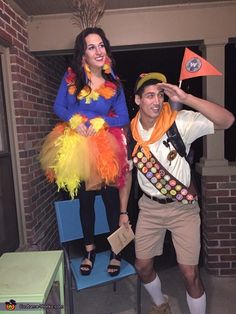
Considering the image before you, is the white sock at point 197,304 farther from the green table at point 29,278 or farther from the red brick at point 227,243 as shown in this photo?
the red brick at point 227,243

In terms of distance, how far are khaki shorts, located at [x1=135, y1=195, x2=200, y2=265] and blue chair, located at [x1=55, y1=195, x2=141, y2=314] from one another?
0.94 feet

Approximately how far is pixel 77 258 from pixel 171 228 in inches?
38.6

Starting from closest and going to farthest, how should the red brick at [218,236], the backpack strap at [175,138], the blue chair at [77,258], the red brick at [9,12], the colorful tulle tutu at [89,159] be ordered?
1. the backpack strap at [175,138]
2. the colorful tulle tutu at [89,159]
3. the blue chair at [77,258]
4. the red brick at [9,12]
5. the red brick at [218,236]

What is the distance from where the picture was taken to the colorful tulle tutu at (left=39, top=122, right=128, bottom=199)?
2.37m

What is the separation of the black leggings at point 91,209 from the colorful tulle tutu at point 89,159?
6.2 inches

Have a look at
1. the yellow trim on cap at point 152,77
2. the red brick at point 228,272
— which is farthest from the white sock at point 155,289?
the yellow trim on cap at point 152,77

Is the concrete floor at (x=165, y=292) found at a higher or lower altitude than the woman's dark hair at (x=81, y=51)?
lower

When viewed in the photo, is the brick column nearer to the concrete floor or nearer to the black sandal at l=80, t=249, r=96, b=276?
the concrete floor

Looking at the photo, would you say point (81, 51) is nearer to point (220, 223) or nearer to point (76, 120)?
point (76, 120)

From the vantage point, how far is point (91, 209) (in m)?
2.67

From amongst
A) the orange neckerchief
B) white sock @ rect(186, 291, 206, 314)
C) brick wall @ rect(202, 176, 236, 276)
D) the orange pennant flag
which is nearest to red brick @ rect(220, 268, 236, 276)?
brick wall @ rect(202, 176, 236, 276)

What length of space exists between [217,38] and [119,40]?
961 millimetres

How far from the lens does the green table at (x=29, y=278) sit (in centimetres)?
182

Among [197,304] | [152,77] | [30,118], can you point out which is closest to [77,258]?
[197,304]
